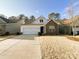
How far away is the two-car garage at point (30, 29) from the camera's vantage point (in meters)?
39.7

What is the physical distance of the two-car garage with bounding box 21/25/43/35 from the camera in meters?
39.7

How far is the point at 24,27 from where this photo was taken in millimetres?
40438

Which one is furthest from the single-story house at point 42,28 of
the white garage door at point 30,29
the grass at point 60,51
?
the grass at point 60,51

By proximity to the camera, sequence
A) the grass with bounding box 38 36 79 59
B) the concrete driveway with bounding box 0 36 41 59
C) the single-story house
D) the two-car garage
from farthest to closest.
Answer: the two-car garage, the single-story house, the concrete driveway with bounding box 0 36 41 59, the grass with bounding box 38 36 79 59

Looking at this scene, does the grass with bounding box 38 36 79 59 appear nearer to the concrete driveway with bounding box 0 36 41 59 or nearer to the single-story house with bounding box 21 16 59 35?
the concrete driveway with bounding box 0 36 41 59

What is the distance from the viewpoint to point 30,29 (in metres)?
40.1

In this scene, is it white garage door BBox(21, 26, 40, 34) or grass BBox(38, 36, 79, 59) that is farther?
white garage door BBox(21, 26, 40, 34)

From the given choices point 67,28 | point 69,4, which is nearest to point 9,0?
point 69,4

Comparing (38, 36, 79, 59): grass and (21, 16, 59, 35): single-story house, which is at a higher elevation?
(21, 16, 59, 35): single-story house

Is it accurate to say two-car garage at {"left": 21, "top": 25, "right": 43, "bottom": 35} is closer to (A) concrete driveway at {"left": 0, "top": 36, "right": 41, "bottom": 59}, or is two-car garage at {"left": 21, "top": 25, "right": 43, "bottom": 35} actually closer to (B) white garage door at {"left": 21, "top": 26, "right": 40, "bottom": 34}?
(B) white garage door at {"left": 21, "top": 26, "right": 40, "bottom": 34}

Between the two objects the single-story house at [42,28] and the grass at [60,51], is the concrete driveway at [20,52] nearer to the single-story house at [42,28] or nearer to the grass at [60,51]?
the grass at [60,51]

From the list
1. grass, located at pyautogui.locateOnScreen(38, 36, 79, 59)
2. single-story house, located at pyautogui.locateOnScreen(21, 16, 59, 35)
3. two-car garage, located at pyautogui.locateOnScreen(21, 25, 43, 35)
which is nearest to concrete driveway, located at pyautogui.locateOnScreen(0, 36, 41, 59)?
grass, located at pyautogui.locateOnScreen(38, 36, 79, 59)

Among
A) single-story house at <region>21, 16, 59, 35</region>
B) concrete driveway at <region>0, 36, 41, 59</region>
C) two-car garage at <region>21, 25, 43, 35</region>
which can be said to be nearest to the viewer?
concrete driveway at <region>0, 36, 41, 59</region>

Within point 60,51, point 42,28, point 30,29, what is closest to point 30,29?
point 30,29
